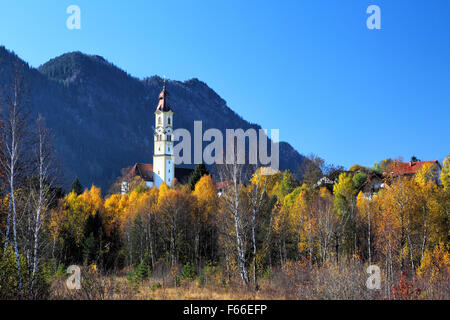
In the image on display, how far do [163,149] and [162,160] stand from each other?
13.5 ft

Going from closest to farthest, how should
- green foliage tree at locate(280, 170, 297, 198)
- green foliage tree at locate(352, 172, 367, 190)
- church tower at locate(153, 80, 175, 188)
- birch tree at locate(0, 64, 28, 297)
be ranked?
birch tree at locate(0, 64, 28, 297), green foliage tree at locate(280, 170, 297, 198), green foliage tree at locate(352, 172, 367, 190), church tower at locate(153, 80, 175, 188)

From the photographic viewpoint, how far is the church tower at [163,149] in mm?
128625

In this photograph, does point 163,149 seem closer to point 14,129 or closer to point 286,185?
point 286,185

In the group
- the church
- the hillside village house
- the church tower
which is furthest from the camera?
the church tower

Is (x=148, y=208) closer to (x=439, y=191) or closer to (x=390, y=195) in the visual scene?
(x=390, y=195)

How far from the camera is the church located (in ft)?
420

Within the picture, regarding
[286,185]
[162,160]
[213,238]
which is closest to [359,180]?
[286,185]

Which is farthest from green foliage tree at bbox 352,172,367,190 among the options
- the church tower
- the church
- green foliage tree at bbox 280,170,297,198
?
the church tower

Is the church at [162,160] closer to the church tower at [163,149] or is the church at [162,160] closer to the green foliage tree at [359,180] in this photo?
the church tower at [163,149]

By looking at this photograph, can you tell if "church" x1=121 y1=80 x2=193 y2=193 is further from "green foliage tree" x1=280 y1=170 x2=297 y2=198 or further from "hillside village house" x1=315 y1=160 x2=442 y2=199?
"green foliage tree" x1=280 y1=170 x2=297 y2=198

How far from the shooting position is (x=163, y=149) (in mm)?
131500

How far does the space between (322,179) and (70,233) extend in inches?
2172
